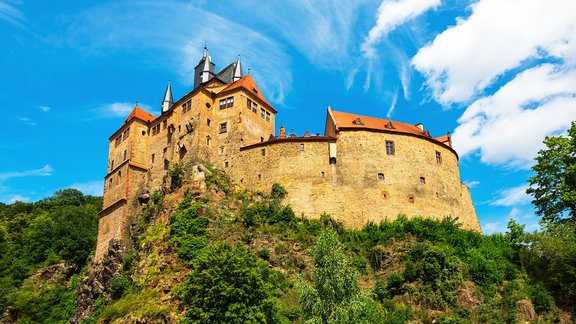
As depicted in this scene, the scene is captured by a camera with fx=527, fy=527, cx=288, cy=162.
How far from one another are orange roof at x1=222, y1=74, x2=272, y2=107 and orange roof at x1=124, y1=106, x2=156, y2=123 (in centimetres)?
1058

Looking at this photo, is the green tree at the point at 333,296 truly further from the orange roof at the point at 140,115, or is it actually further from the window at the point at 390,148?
the orange roof at the point at 140,115

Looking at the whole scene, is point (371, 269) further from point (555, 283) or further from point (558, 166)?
point (558, 166)

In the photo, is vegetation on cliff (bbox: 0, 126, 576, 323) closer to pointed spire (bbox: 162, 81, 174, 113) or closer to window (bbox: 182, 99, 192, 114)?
window (bbox: 182, 99, 192, 114)

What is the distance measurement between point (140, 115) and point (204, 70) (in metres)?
8.63

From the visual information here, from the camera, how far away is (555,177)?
131 ft

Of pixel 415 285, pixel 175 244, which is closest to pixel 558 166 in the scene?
pixel 415 285

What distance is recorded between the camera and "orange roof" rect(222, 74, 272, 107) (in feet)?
166

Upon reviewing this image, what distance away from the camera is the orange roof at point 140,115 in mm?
55931

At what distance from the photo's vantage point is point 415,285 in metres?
36.8

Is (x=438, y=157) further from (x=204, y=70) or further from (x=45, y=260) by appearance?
(x=45, y=260)

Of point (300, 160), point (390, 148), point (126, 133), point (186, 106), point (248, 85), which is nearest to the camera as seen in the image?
point (300, 160)

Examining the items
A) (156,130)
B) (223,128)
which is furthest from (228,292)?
(156,130)

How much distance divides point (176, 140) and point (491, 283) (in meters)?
30.2

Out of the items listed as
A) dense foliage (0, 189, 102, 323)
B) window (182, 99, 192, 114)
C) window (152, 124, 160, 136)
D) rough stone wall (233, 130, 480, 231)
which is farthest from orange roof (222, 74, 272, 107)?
dense foliage (0, 189, 102, 323)
